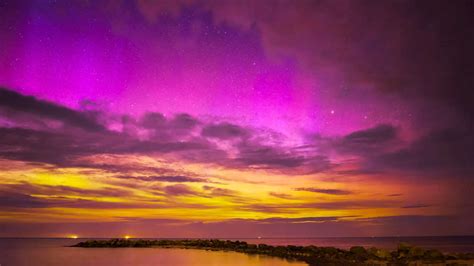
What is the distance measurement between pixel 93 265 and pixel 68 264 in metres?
4.18

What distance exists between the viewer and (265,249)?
202 ft

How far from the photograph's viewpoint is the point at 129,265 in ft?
134

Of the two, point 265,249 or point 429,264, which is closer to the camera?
point 429,264

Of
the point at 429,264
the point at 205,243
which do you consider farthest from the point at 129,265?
A: the point at 205,243

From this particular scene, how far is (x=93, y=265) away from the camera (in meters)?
41.5

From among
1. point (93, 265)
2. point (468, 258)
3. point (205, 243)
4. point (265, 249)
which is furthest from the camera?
point (205, 243)

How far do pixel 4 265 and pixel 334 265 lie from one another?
36.5 metres

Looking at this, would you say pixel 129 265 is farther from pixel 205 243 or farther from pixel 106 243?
pixel 106 243

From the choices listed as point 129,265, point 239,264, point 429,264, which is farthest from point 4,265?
point 429,264

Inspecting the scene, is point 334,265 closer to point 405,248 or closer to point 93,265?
point 405,248

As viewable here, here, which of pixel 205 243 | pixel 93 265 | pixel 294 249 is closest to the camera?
pixel 93 265

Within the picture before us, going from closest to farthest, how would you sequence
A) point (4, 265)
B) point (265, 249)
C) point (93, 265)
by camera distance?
point (93, 265)
point (4, 265)
point (265, 249)

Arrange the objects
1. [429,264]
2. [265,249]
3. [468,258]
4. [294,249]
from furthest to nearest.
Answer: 1. [265,249]
2. [294,249]
3. [468,258]
4. [429,264]

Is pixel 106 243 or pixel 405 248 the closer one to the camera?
pixel 405 248
